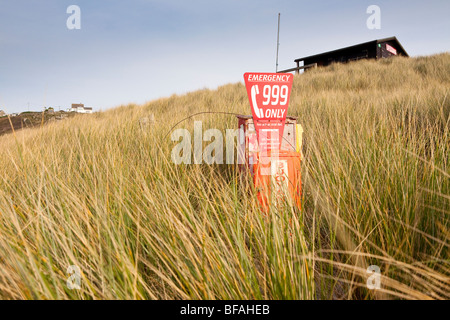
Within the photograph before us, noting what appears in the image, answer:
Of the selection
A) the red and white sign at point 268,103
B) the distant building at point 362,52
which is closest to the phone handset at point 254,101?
the red and white sign at point 268,103

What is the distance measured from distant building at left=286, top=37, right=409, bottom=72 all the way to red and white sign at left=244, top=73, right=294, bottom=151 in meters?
15.3

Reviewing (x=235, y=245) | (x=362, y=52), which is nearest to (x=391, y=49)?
(x=362, y=52)

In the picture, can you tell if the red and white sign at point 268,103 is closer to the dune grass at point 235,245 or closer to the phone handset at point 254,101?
the phone handset at point 254,101

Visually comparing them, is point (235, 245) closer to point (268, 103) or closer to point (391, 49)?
point (268, 103)

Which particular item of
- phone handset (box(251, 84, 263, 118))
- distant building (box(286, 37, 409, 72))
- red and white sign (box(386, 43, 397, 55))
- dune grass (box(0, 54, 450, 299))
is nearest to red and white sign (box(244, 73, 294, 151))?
phone handset (box(251, 84, 263, 118))

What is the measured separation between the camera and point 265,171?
5.66 ft

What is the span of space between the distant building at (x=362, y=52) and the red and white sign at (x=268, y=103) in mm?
15266

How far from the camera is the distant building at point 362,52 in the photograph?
16641mm

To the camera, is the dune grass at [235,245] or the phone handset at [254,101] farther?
the phone handset at [254,101]

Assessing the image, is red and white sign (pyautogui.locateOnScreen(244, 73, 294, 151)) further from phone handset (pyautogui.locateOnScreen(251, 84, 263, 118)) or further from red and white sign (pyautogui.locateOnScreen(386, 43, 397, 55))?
red and white sign (pyautogui.locateOnScreen(386, 43, 397, 55))

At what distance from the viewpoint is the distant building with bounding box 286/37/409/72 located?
16.6 m

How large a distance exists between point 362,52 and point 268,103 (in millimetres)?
18464
